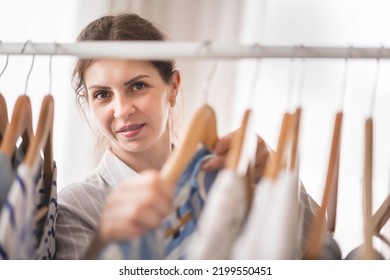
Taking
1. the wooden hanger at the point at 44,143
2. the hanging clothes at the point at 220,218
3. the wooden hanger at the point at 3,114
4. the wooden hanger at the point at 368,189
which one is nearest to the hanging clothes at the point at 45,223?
the wooden hanger at the point at 44,143

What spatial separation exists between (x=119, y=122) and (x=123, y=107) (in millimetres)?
52

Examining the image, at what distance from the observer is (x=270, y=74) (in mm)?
2154

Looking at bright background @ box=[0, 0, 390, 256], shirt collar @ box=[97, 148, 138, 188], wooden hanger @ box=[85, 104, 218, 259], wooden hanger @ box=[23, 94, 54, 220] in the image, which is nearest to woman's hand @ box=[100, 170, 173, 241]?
wooden hanger @ box=[85, 104, 218, 259]

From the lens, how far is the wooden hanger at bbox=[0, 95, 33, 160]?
2.26 ft

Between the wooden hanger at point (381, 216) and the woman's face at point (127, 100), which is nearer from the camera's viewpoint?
the wooden hanger at point (381, 216)

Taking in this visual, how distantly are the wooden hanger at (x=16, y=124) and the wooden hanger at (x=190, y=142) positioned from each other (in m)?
0.21

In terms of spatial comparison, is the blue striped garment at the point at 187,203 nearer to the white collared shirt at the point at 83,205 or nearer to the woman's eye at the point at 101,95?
the white collared shirt at the point at 83,205

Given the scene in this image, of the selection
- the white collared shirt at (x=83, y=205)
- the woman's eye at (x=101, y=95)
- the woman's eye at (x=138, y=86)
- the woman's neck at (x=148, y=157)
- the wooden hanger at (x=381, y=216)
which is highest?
the woman's eye at (x=138, y=86)

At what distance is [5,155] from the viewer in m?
0.68

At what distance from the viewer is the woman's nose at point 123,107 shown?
988 millimetres

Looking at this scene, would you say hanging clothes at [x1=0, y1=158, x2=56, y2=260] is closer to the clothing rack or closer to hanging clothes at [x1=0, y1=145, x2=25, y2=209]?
hanging clothes at [x1=0, y1=145, x2=25, y2=209]
